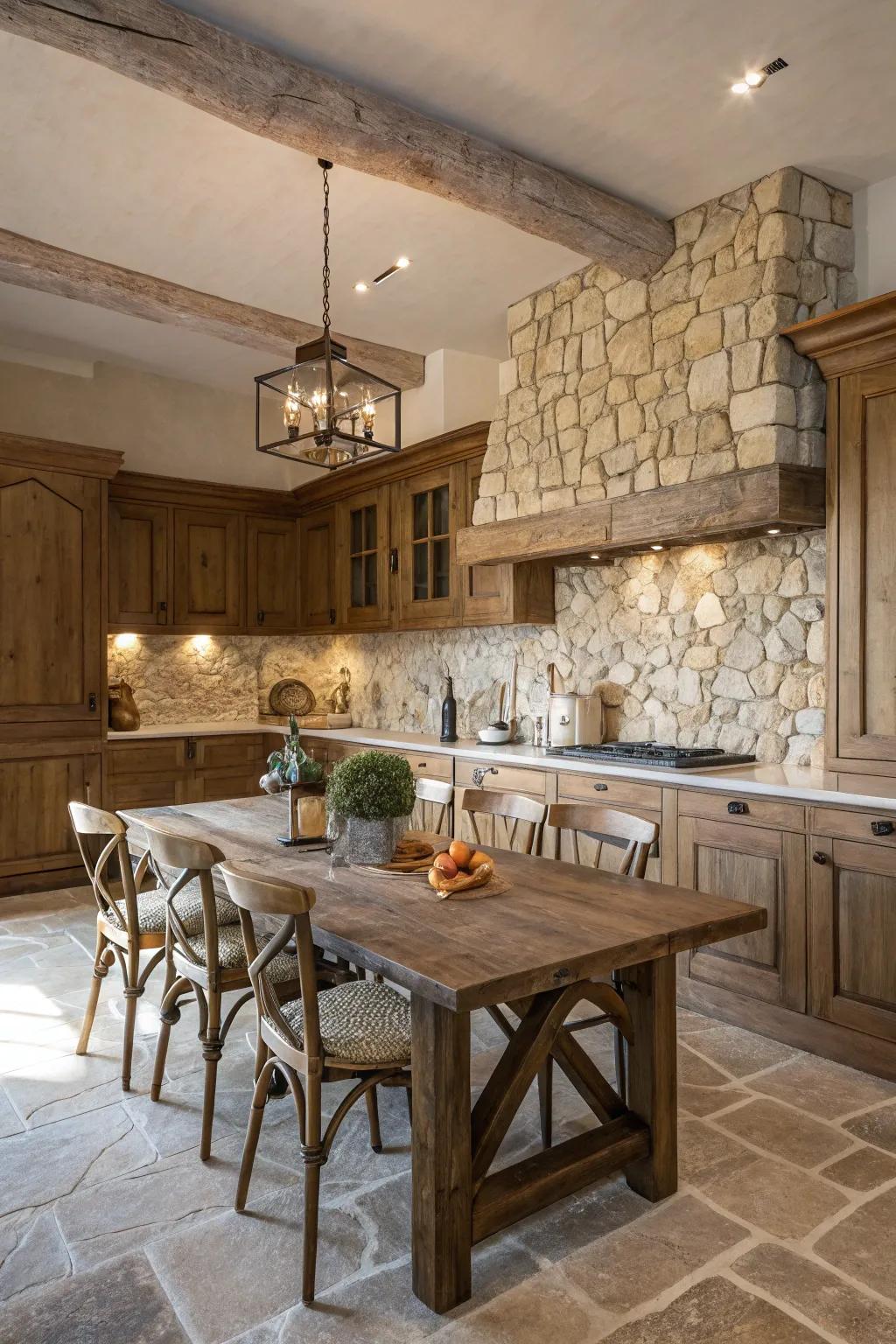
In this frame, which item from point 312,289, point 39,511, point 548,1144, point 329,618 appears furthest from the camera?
point 329,618

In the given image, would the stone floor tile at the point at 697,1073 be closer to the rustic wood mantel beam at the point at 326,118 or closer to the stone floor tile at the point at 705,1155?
the stone floor tile at the point at 705,1155

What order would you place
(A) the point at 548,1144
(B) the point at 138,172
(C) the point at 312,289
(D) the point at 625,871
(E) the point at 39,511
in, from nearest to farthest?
(A) the point at 548,1144
(D) the point at 625,871
(B) the point at 138,172
(C) the point at 312,289
(E) the point at 39,511

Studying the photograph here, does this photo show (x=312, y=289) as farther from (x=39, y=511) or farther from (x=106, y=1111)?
(x=106, y=1111)

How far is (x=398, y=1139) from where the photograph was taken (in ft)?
8.17

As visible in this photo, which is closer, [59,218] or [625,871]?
[625,871]

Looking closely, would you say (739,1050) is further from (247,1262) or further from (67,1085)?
(67,1085)

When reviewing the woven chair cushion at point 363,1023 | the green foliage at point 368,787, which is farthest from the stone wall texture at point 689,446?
the woven chair cushion at point 363,1023

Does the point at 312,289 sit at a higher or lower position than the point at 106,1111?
higher

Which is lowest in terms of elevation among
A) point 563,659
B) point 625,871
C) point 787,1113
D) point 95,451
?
point 787,1113

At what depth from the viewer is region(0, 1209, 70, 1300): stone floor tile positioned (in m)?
1.90

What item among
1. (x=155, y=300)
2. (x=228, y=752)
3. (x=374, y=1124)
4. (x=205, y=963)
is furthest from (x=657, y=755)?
(x=228, y=752)

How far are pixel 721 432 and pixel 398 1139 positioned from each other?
285cm

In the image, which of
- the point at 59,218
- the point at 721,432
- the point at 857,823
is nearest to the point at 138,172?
the point at 59,218

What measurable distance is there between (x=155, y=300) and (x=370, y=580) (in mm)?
2269
